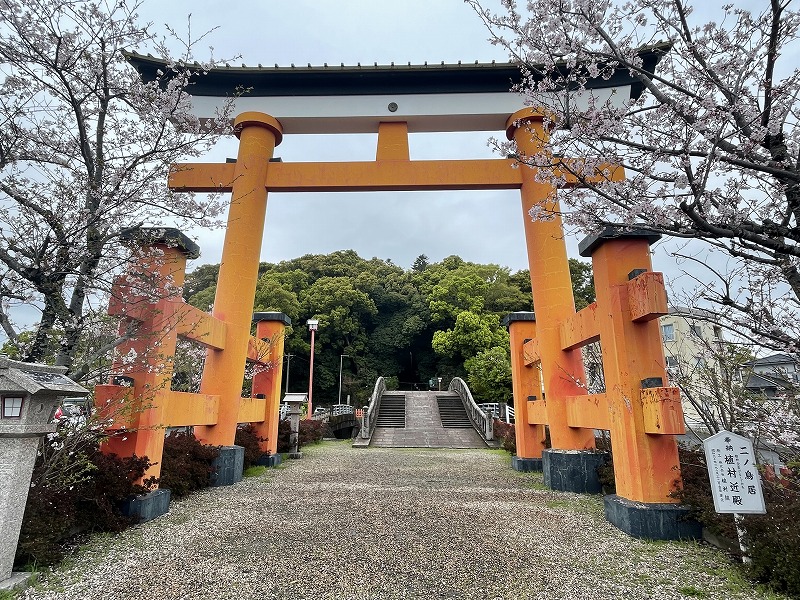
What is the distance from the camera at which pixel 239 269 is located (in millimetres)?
7699

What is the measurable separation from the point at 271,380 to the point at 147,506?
466 centimetres

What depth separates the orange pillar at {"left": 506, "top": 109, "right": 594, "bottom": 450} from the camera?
23.7 ft

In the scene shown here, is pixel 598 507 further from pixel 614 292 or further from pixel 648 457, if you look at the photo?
pixel 614 292

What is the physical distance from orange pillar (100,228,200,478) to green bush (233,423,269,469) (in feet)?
9.83

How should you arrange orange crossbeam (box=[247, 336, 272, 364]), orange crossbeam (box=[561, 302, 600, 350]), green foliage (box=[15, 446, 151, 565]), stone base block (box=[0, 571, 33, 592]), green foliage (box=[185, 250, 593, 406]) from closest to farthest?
stone base block (box=[0, 571, 33, 592]), green foliage (box=[15, 446, 151, 565]), orange crossbeam (box=[561, 302, 600, 350]), orange crossbeam (box=[247, 336, 272, 364]), green foliage (box=[185, 250, 593, 406])

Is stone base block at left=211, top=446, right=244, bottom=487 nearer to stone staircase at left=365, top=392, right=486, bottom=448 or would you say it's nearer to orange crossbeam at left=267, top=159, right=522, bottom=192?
orange crossbeam at left=267, top=159, right=522, bottom=192

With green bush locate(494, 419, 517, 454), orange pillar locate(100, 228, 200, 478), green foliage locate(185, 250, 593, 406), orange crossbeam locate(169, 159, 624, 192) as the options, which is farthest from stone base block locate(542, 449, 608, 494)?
green foliage locate(185, 250, 593, 406)

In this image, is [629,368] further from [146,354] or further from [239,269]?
[239,269]

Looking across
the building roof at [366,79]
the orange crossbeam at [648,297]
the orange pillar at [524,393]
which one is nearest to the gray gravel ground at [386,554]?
the orange crossbeam at [648,297]

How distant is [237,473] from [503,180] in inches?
278

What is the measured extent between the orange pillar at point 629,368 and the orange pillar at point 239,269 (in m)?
5.66

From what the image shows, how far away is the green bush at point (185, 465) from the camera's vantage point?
230 inches

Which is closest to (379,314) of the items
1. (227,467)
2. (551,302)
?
(551,302)

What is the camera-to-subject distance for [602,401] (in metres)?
5.54
